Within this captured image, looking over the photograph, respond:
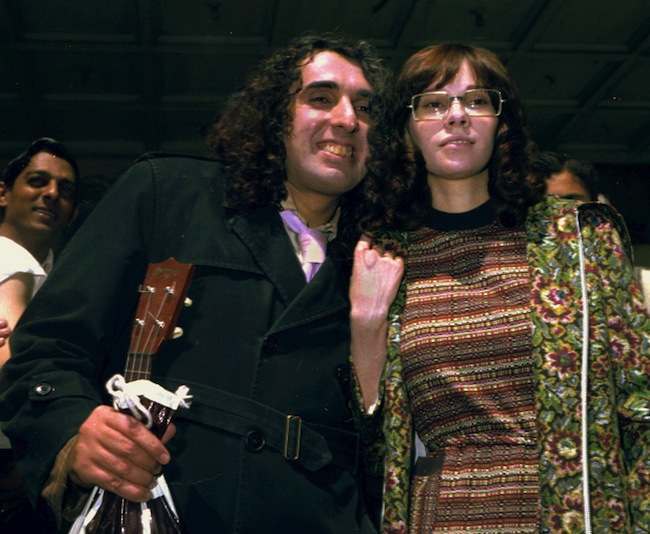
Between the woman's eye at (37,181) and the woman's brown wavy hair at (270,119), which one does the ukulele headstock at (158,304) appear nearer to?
the woman's brown wavy hair at (270,119)

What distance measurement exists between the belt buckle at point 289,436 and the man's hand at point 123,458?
0.46m

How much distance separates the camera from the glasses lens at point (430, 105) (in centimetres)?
333

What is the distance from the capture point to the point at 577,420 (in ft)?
9.34

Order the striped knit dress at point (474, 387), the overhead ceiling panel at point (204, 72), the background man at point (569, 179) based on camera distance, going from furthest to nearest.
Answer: the overhead ceiling panel at point (204, 72)
the background man at point (569, 179)
the striped knit dress at point (474, 387)

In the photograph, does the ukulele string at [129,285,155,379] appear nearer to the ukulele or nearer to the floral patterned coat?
the ukulele

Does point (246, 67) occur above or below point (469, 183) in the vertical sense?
above

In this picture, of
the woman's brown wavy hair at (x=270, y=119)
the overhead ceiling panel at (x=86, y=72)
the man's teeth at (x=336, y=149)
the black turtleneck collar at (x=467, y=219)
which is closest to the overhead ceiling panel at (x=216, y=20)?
the overhead ceiling panel at (x=86, y=72)

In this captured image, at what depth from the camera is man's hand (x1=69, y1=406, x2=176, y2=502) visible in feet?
8.45

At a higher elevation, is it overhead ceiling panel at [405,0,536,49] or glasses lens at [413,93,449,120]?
overhead ceiling panel at [405,0,536,49]

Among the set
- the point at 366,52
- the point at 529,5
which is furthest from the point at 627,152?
the point at 366,52

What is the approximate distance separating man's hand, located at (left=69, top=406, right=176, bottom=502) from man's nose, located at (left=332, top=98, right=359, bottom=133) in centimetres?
142

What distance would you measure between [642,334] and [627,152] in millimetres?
11473

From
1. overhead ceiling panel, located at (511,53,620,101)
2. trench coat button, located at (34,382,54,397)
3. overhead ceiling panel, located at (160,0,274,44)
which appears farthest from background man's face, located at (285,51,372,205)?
overhead ceiling panel, located at (511,53,620,101)

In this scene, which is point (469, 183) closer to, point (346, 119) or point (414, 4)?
point (346, 119)
